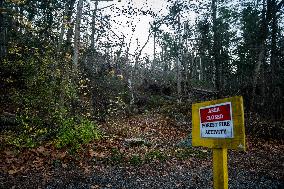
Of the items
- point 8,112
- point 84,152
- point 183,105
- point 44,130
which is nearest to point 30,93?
point 8,112

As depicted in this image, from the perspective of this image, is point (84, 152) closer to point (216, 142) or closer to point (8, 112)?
point (8, 112)

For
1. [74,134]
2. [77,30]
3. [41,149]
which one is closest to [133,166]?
[74,134]

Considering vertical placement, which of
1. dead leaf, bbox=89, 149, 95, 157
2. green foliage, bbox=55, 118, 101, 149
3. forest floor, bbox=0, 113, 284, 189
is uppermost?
green foliage, bbox=55, 118, 101, 149

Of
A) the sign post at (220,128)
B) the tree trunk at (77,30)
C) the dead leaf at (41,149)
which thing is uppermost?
the tree trunk at (77,30)

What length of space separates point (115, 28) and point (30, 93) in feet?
26.1

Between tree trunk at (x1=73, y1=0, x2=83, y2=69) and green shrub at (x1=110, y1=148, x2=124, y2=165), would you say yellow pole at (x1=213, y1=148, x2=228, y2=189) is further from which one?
tree trunk at (x1=73, y1=0, x2=83, y2=69)

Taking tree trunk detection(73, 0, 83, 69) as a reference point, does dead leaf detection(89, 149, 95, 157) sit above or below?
below

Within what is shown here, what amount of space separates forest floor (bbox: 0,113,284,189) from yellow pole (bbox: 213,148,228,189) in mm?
3628

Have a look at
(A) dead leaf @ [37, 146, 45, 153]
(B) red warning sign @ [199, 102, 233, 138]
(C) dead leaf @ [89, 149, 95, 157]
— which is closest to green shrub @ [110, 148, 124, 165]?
(C) dead leaf @ [89, 149, 95, 157]

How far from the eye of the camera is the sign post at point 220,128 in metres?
3.26

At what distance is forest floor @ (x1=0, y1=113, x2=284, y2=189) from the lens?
7367 millimetres

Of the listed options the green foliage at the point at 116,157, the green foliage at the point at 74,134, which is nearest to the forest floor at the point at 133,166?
the green foliage at the point at 116,157

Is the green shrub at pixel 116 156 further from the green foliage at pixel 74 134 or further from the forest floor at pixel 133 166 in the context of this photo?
the green foliage at pixel 74 134

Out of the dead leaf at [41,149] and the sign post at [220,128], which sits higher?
the sign post at [220,128]
